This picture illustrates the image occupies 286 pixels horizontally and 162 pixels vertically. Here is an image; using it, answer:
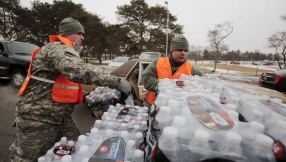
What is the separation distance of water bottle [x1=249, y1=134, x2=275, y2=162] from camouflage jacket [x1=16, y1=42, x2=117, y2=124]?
122 cm

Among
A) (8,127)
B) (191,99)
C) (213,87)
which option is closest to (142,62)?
(213,87)

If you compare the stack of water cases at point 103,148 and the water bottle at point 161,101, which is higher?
the water bottle at point 161,101

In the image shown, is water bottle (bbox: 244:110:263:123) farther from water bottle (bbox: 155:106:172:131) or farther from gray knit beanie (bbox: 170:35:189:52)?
gray knit beanie (bbox: 170:35:189:52)

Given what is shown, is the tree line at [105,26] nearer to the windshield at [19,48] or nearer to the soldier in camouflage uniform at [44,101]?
the windshield at [19,48]

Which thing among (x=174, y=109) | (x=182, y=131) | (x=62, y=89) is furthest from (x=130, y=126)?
(x=182, y=131)

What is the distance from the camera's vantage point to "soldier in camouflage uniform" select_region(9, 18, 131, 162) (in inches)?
57.9

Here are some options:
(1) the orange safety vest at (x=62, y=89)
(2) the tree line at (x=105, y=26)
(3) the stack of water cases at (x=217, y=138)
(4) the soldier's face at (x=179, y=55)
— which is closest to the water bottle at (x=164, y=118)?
(3) the stack of water cases at (x=217, y=138)

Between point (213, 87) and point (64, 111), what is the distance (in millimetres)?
1630

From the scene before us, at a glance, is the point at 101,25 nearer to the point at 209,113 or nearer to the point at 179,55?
the point at 179,55

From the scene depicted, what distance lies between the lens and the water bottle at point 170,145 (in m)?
0.69

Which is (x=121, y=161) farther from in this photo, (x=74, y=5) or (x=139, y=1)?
(x=74, y=5)

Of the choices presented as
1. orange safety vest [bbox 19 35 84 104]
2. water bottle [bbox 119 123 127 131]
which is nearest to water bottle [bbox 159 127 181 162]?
water bottle [bbox 119 123 127 131]

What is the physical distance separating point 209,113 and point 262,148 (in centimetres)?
31

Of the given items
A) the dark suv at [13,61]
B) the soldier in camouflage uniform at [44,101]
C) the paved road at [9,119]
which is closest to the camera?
the soldier in camouflage uniform at [44,101]
